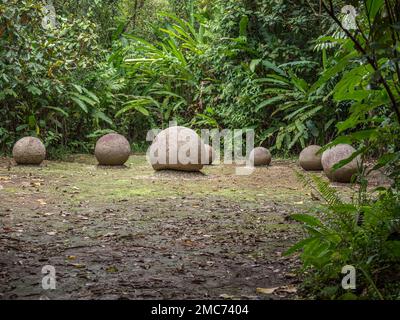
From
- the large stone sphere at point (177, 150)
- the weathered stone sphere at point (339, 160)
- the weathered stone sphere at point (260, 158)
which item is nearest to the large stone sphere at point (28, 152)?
the large stone sphere at point (177, 150)

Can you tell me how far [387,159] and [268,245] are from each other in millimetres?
1560

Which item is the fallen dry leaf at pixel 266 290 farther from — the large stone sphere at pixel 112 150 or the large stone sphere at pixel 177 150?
the large stone sphere at pixel 112 150

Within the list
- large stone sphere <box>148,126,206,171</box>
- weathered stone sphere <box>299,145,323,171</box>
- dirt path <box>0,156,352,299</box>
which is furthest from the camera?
weathered stone sphere <box>299,145,323,171</box>

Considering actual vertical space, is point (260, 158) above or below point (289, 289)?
above

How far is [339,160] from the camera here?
794 cm

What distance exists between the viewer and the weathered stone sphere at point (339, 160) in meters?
7.77

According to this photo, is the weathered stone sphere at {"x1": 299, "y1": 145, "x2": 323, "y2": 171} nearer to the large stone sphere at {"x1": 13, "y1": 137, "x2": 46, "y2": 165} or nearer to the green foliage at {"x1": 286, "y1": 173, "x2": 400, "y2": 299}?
the large stone sphere at {"x1": 13, "y1": 137, "x2": 46, "y2": 165}

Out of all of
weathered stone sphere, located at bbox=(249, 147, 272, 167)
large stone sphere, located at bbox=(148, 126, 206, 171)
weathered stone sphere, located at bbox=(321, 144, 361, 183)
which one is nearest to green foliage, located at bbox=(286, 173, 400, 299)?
weathered stone sphere, located at bbox=(321, 144, 361, 183)

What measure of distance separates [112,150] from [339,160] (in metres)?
4.16

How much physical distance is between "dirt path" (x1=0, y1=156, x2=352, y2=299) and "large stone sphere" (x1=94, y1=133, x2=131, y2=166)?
45.1 inches

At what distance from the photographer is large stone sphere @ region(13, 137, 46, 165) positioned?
30.7 ft

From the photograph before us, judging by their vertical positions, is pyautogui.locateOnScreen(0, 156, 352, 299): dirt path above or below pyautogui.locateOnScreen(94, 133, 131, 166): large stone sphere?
below

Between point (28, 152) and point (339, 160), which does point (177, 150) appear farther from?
point (28, 152)

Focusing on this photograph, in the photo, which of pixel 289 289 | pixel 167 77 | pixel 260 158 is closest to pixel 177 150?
pixel 260 158
